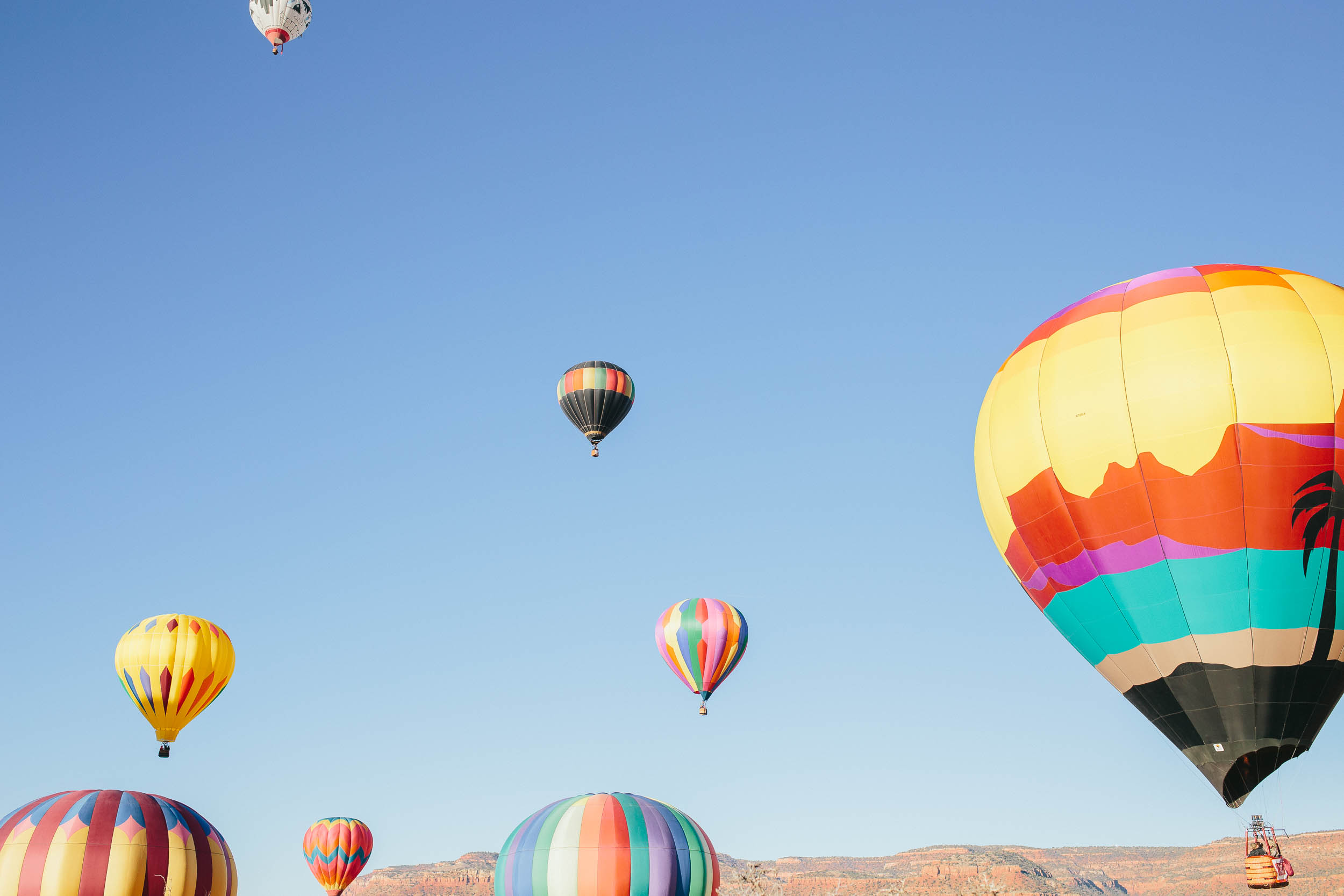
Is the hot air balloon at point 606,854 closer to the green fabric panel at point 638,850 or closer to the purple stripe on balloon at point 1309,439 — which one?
the green fabric panel at point 638,850

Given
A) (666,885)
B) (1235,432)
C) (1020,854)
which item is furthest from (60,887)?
(1020,854)

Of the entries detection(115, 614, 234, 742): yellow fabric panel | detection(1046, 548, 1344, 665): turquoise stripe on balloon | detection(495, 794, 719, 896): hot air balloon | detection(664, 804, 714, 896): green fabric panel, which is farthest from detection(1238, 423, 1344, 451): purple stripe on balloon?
detection(115, 614, 234, 742): yellow fabric panel

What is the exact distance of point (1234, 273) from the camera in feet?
75.3

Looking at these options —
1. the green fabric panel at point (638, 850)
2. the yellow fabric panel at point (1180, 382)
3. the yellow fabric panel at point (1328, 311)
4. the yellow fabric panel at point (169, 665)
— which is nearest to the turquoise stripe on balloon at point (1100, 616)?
the yellow fabric panel at point (1180, 382)

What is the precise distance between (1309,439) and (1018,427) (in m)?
4.83

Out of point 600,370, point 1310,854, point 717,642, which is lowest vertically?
point 1310,854

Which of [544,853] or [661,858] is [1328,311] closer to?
[661,858]

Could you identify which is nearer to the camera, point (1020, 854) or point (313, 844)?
point (313, 844)

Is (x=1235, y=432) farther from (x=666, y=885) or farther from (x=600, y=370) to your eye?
(x=600, y=370)

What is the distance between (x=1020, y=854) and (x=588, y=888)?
479 ft

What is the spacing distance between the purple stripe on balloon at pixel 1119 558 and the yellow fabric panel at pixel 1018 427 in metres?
1.64

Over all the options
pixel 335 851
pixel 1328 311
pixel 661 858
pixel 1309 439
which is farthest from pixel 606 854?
pixel 335 851

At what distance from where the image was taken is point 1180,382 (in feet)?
71.5

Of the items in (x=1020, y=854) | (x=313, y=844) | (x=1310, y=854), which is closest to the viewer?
(x=313, y=844)
